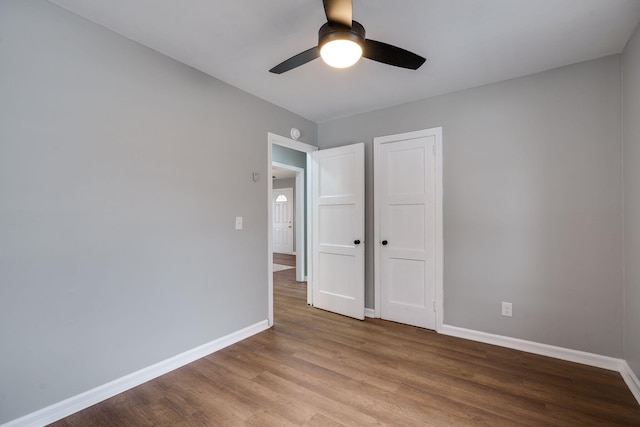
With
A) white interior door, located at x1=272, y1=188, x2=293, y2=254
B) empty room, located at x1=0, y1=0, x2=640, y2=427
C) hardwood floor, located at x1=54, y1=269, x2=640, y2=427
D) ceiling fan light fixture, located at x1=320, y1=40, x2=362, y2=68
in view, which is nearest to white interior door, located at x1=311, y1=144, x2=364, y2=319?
empty room, located at x1=0, y1=0, x2=640, y2=427

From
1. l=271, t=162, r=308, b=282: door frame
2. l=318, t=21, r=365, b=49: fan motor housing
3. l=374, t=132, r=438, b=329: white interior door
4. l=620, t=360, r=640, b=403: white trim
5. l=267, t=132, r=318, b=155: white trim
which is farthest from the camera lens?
l=271, t=162, r=308, b=282: door frame

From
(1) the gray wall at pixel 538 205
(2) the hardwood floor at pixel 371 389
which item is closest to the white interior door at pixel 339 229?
(2) the hardwood floor at pixel 371 389

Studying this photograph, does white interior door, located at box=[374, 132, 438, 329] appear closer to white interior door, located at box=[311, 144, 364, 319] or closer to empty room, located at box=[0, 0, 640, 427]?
empty room, located at box=[0, 0, 640, 427]

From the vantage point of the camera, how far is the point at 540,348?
2.50 meters

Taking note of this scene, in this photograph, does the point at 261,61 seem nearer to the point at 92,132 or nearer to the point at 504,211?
the point at 92,132

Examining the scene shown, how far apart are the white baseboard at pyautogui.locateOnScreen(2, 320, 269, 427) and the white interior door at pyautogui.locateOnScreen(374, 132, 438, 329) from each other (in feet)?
5.91

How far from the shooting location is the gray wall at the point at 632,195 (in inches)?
77.0

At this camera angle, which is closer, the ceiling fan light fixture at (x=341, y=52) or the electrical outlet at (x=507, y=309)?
the ceiling fan light fixture at (x=341, y=52)

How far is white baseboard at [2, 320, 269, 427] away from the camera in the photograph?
1.64 m

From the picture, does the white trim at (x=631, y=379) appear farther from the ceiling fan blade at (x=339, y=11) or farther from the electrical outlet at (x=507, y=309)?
the ceiling fan blade at (x=339, y=11)

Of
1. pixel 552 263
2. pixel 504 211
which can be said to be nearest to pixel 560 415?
pixel 552 263

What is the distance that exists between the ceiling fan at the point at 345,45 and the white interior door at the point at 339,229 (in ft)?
5.43

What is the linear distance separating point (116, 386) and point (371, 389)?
1801 millimetres

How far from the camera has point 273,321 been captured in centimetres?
328
